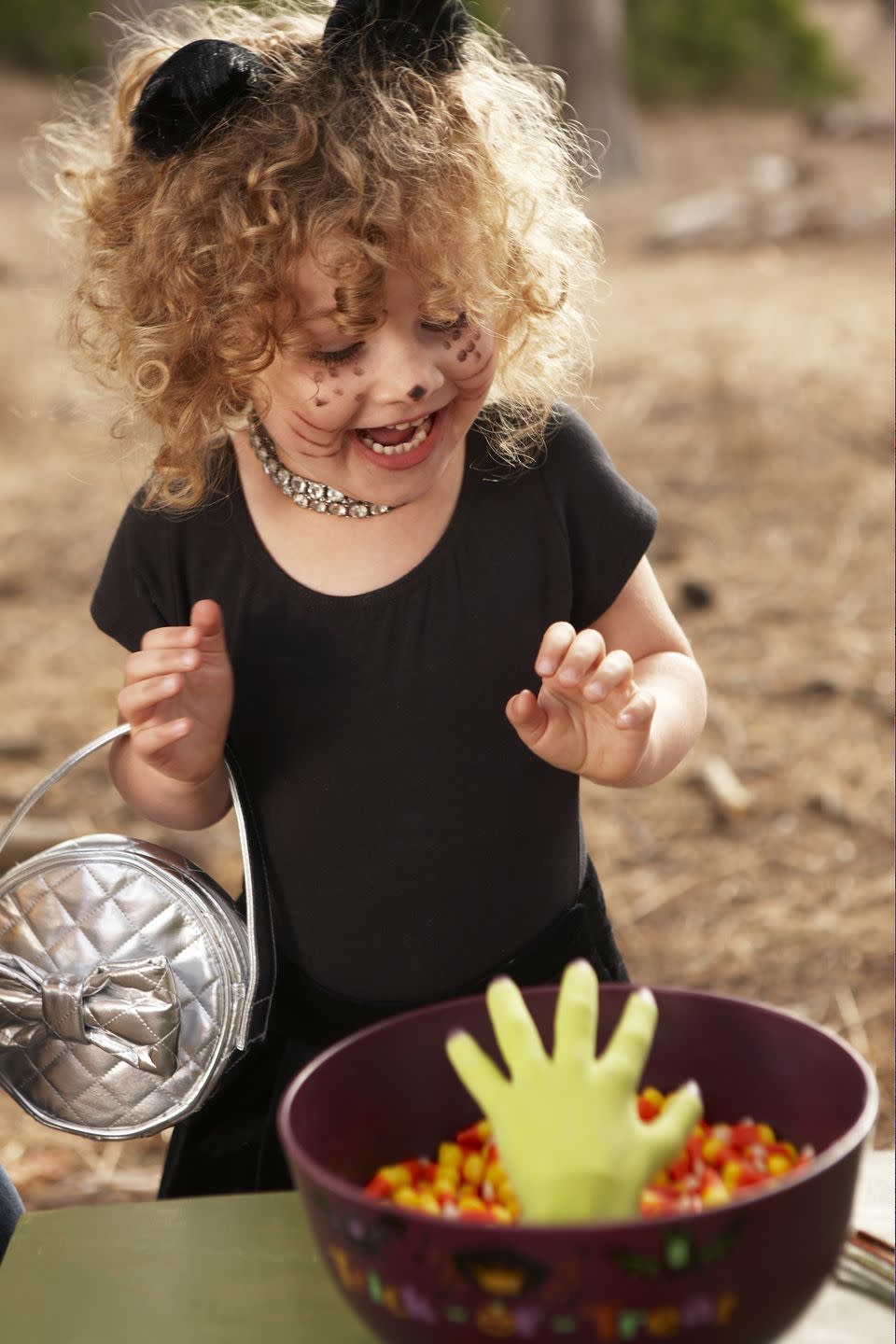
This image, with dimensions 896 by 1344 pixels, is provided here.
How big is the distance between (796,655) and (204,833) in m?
1.40

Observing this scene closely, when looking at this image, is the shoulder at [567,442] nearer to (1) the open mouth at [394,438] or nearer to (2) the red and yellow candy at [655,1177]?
(1) the open mouth at [394,438]

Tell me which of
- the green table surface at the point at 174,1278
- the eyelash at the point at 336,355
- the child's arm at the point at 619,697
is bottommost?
the green table surface at the point at 174,1278

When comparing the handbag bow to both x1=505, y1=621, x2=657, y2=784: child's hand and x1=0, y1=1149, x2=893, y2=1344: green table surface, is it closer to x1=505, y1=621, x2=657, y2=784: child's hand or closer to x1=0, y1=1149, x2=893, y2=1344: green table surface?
x1=0, y1=1149, x2=893, y2=1344: green table surface

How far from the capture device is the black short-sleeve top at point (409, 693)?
1.25 meters

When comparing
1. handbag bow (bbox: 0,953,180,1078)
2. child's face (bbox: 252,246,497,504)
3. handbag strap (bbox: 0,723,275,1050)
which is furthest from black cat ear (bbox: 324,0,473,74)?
handbag bow (bbox: 0,953,180,1078)

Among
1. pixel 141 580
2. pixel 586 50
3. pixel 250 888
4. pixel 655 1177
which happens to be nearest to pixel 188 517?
pixel 141 580

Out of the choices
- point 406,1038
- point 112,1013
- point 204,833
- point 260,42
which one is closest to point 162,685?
point 112,1013

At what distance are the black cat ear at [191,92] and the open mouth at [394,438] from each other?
0.24 metres

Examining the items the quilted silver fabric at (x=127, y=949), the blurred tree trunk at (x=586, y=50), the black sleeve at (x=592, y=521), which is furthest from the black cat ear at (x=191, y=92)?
the blurred tree trunk at (x=586, y=50)

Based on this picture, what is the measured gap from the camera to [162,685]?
108 centimetres

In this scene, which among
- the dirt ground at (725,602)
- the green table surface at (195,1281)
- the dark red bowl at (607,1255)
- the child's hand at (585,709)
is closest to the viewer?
the dark red bowl at (607,1255)

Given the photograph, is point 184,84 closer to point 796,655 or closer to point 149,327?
point 149,327

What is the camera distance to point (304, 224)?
1.10 m

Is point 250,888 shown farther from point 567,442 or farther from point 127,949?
point 567,442
